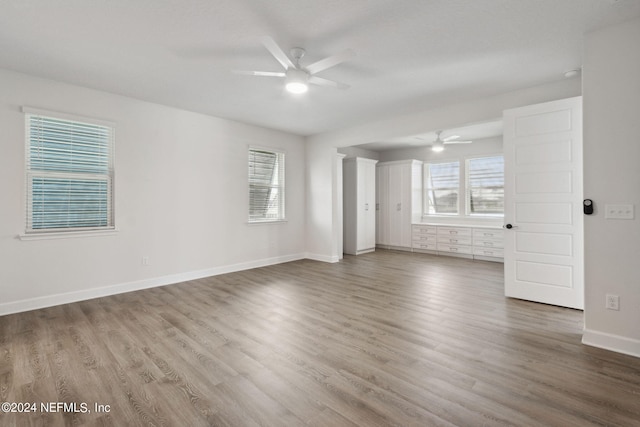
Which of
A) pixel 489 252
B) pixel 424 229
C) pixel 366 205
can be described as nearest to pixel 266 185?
pixel 366 205

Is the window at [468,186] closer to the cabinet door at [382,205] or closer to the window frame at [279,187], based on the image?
the cabinet door at [382,205]

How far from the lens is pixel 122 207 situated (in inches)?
165

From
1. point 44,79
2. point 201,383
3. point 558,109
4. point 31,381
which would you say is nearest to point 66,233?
point 44,79

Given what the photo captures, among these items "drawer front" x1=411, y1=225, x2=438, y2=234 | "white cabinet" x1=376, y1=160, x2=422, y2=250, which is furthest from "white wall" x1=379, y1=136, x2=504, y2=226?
"drawer front" x1=411, y1=225, x2=438, y2=234

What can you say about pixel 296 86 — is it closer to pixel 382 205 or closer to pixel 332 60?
pixel 332 60

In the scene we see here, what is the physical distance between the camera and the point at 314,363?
2291mm

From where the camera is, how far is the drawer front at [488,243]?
6.24m

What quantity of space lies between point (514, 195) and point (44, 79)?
586 cm

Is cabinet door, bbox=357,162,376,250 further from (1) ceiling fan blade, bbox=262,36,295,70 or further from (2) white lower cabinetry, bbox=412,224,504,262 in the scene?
(1) ceiling fan blade, bbox=262,36,295,70

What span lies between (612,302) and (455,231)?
435cm

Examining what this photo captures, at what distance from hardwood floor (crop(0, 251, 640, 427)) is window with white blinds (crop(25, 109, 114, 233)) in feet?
3.56

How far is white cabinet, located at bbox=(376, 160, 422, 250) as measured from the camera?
7609 millimetres

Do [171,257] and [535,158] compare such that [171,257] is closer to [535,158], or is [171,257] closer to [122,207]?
[122,207]

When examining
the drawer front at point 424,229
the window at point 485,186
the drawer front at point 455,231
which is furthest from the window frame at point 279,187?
the window at point 485,186
